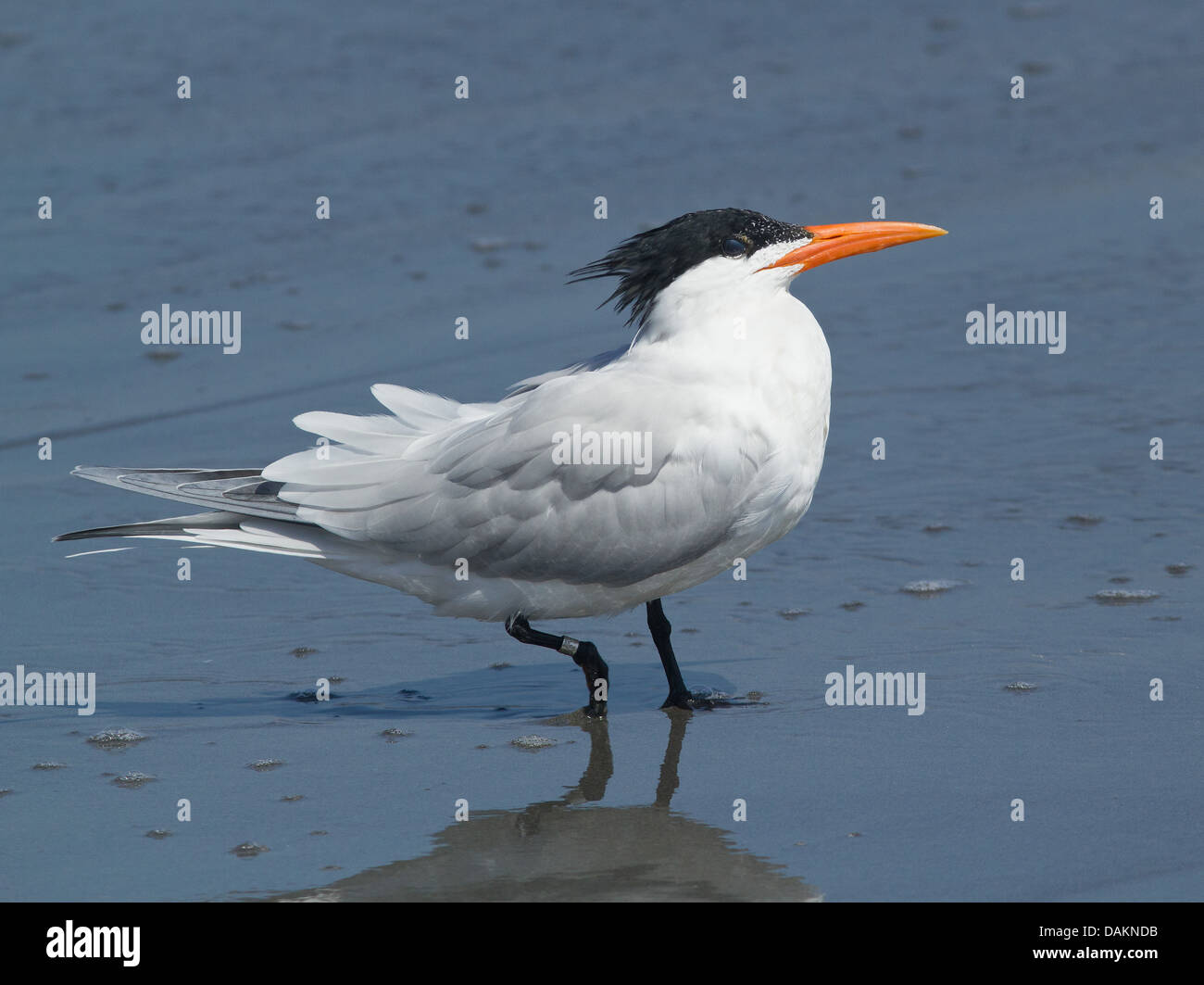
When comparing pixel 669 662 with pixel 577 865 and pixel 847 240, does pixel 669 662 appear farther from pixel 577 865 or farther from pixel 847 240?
pixel 847 240

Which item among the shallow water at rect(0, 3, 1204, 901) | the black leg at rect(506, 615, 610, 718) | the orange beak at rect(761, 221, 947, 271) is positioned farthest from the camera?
the orange beak at rect(761, 221, 947, 271)

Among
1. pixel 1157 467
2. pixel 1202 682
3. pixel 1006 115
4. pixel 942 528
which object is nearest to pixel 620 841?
pixel 1202 682

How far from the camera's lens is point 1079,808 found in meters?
4.46

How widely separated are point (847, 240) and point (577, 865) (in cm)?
237

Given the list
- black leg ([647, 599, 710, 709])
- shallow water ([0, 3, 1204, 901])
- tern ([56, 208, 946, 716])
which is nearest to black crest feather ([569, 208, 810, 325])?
tern ([56, 208, 946, 716])

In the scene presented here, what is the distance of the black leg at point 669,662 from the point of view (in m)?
5.30

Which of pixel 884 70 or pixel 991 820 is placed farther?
pixel 884 70

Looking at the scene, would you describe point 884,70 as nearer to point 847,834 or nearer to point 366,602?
point 366,602

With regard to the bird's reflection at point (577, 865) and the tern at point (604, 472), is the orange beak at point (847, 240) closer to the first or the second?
the tern at point (604, 472)

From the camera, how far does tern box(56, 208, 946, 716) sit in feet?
16.9

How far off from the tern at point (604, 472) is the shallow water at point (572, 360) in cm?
40

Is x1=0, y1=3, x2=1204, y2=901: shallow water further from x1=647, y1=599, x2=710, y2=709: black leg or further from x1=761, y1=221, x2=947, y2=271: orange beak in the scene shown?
x1=761, y1=221, x2=947, y2=271: orange beak
